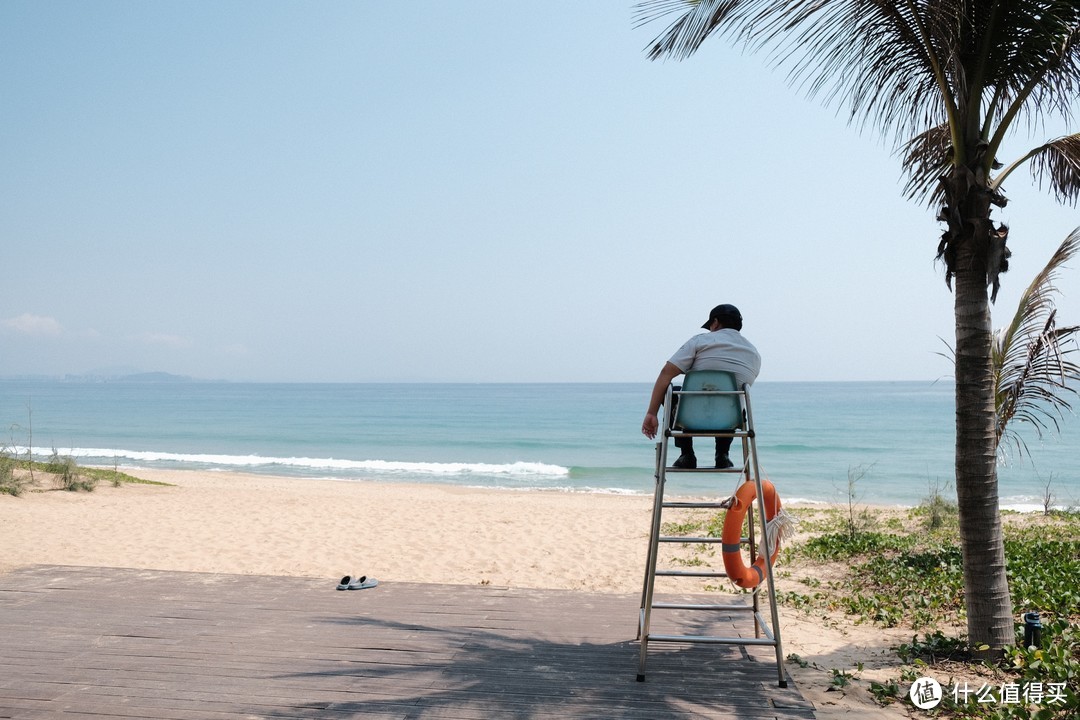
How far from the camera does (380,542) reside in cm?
1030

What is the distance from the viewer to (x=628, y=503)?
55.6ft

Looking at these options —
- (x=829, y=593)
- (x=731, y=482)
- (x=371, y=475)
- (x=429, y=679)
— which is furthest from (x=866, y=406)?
(x=429, y=679)

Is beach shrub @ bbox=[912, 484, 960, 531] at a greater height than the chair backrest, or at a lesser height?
lesser

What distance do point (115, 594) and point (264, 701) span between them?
8.47ft

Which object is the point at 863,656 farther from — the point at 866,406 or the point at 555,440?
the point at 866,406

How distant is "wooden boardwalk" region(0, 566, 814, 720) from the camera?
3318 millimetres

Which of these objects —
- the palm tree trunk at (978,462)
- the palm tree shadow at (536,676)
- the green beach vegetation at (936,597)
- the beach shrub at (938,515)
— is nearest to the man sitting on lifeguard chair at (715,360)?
the palm tree shadow at (536,676)

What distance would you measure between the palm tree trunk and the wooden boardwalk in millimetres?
1299

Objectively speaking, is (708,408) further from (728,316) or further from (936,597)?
(936,597)

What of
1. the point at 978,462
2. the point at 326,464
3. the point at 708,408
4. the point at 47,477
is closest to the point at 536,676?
the point at 708,408

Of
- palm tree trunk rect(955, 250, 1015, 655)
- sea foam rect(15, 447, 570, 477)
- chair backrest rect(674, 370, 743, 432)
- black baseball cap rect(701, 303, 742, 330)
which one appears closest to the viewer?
chair backrest rect(674, 370, 743, 432)

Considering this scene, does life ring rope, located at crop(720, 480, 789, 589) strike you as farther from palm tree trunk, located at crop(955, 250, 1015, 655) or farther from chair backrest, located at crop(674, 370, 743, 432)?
palm tree trunk, located at crop(955, 250, 1015, 655)

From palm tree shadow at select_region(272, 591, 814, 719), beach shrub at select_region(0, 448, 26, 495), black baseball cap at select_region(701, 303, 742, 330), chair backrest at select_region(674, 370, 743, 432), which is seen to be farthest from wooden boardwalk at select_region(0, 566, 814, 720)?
beach shrub at select_region(0, 448, 26, 495)

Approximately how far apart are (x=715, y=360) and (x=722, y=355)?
0.15 feet
